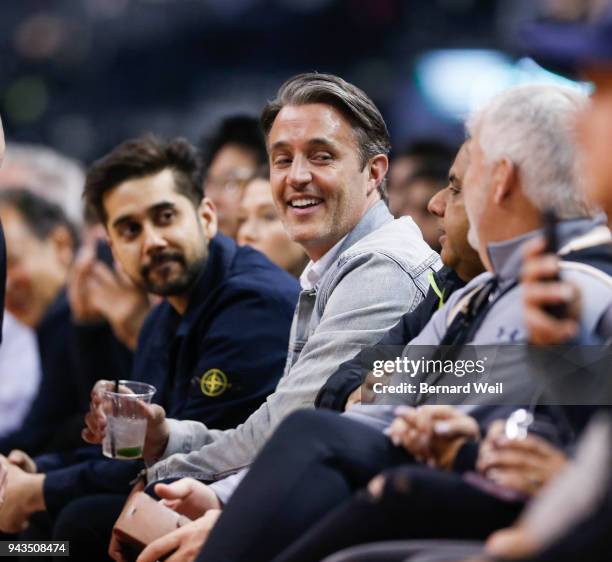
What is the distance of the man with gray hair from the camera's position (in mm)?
2129

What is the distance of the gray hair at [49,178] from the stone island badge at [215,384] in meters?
2.05

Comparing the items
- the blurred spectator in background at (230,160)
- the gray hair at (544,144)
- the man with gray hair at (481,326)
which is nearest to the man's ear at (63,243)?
the blurred spectator in background at (230,160)

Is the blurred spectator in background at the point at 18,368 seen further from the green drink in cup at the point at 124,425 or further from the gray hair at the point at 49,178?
the green drink in cup at the point at 124,425

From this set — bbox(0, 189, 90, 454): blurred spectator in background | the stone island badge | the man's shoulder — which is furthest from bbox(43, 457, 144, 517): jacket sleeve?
the man's shoulder

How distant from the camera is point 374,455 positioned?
85.7 inches

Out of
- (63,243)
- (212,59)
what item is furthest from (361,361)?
(212,59)

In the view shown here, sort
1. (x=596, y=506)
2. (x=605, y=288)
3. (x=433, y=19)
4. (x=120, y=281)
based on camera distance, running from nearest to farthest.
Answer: (x=596, y=506)
(x=605, y=288)
(x=120, y=281)
(x=433, y=19)

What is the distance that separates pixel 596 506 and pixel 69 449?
305cm

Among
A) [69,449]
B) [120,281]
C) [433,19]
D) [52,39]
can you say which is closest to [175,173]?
[120,281]

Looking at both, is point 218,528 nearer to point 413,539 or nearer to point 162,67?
point 413,539

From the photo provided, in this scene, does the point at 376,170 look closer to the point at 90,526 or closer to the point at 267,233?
the point at 267,233

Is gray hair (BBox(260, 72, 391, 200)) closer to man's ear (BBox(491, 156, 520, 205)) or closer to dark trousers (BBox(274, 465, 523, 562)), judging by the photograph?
man's ear (BBox(491, 156, 520, 205))


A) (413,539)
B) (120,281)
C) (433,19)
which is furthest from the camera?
(433,19)

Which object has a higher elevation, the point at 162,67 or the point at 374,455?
the point at 162,67
